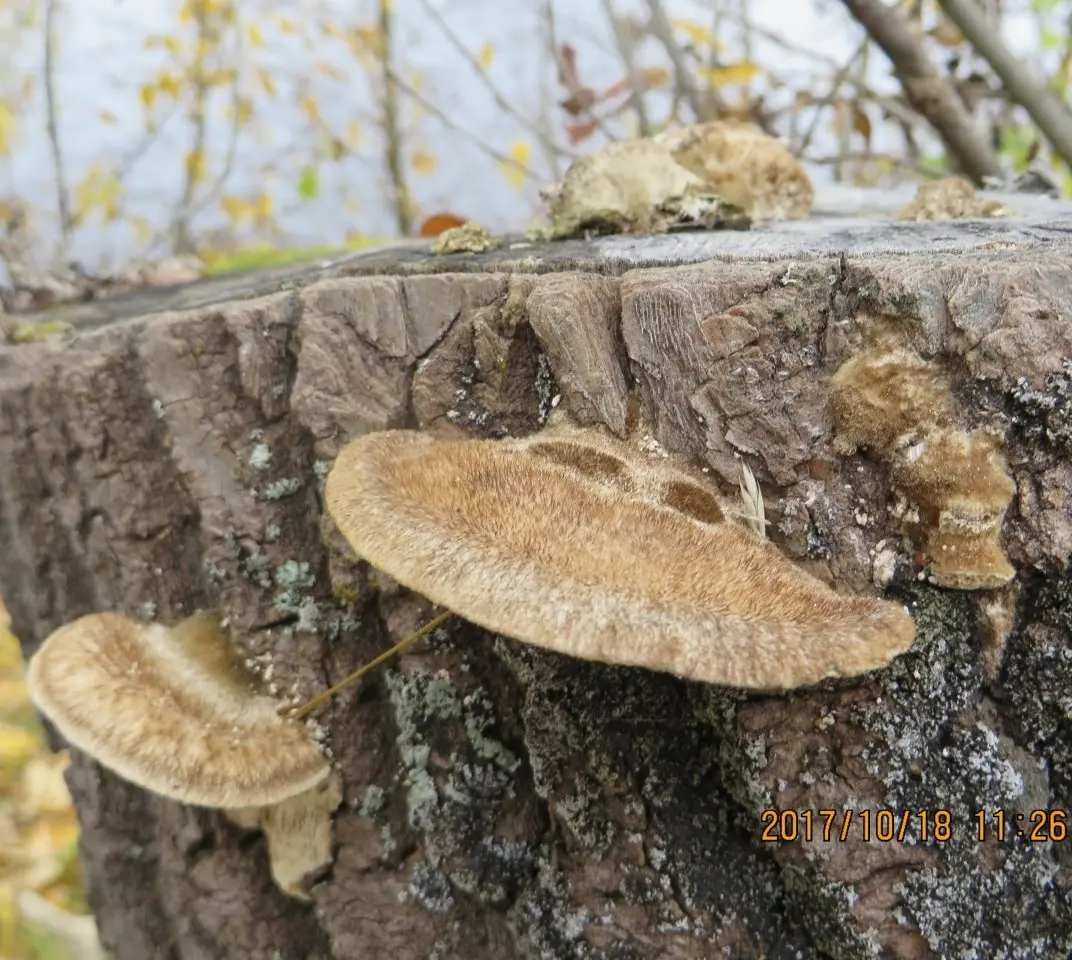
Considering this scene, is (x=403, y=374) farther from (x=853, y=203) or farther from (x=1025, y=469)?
(x=853, y=203)

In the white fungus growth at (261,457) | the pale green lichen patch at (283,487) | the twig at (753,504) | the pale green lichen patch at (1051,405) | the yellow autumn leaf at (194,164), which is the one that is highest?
the yellow autumn leaf at (194,164)

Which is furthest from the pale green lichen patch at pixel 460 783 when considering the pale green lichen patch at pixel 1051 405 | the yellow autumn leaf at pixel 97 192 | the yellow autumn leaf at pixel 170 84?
the yellow autumn leaf at pixel 97 192

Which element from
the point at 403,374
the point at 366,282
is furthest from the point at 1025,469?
the point at 366,282

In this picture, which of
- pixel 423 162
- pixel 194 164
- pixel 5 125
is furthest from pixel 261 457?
pixel 423 162

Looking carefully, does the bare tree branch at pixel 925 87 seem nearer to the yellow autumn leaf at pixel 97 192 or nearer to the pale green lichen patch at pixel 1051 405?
the pale green lichen patch at pixel 1051 405

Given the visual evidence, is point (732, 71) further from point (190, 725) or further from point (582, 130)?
point (190, 725)
